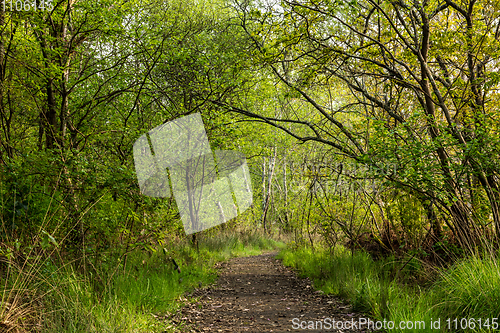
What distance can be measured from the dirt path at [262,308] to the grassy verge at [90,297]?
0.42 meters

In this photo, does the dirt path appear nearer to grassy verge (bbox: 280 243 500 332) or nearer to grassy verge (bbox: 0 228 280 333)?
grassy verge (bbox: 280 243 500 332)

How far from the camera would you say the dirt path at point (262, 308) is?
4434 mm

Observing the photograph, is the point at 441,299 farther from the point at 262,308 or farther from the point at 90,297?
the point at 90,297

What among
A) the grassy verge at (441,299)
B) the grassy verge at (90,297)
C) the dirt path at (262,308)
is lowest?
the dirt path at (262,308)

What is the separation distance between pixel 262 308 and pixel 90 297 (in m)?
2.81

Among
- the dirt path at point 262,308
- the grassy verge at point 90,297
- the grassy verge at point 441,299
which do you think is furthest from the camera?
the dirt path at point 262,308

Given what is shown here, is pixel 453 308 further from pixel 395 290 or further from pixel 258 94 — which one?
pixel 258 94

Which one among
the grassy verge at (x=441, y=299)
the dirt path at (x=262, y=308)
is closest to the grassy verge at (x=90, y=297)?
the dirt path at (x=262, y=308)

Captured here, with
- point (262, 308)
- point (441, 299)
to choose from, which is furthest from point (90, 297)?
point (441, 299)

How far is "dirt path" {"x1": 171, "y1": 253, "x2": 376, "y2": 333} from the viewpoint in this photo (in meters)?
4.43

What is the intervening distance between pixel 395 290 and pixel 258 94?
29.3ft

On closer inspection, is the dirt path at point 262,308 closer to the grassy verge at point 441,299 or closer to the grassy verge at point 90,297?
the grassy verge at point 441,299

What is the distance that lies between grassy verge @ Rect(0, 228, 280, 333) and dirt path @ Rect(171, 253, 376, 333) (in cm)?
42

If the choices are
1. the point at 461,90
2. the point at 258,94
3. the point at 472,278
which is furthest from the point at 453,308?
the point at 258,94
